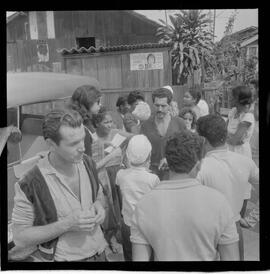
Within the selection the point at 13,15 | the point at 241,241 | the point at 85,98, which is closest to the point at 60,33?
the point at 13,15

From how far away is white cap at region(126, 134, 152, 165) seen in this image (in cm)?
439

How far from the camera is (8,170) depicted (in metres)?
4.43

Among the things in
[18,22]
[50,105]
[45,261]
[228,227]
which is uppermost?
[18,22]

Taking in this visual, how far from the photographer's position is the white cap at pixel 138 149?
4.39 meters

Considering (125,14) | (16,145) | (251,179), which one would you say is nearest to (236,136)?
(251,179)

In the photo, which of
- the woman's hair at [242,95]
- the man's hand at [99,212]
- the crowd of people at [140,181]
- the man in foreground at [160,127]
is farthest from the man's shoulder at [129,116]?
the woman's hair at [242,95]

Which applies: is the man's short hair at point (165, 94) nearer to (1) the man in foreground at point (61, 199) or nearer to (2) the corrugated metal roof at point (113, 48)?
(2) the corrugated metal roof at point (113, 48)

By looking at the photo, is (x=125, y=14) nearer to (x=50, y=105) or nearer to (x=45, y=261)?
(x=50, y=105)

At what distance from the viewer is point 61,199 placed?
4.34 metres

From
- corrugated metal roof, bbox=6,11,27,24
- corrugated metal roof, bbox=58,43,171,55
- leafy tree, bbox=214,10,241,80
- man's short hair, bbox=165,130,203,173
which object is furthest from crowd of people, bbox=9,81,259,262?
corrugated metal roof, bbox=6,11,27,24

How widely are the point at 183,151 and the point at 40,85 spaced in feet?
4.10

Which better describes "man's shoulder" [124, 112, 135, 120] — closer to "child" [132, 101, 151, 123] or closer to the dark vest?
"child" [132, 101, 151, 123]

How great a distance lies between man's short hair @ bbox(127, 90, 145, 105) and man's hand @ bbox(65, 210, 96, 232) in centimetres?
95

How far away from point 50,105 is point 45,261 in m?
1.27
